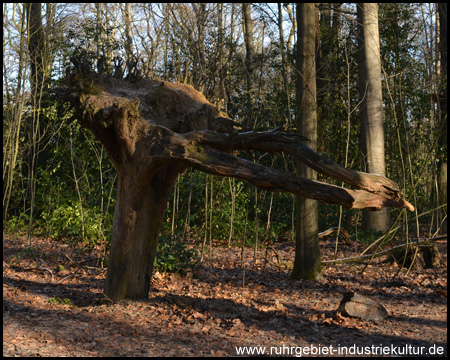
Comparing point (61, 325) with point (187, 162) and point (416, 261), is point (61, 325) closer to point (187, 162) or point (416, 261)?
point (187, 162)

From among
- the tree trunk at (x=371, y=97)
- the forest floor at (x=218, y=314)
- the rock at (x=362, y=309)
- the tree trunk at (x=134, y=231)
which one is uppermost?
the tree trunk at (x=371, y=97)

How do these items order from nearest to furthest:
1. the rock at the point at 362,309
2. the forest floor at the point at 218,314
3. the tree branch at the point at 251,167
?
the forest floor at the point at 218,314, the tree branch at the point at 251,167, the rock at the point at 362,309

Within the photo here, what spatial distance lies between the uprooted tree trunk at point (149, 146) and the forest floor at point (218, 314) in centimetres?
54

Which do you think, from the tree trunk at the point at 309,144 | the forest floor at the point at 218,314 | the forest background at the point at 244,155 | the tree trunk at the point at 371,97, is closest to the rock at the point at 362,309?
the forest floor at the point at 218,314

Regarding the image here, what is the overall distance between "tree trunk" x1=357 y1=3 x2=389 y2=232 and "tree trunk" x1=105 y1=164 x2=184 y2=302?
6551mm

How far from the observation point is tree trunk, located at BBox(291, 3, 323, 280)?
711 centimetres

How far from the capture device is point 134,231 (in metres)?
5.30

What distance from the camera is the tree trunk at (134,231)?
5.29m

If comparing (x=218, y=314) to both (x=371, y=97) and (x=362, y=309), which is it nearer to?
(x=362, y=309)

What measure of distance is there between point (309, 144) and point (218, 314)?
122 inches

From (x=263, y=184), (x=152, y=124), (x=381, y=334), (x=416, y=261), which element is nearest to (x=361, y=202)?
(x=263, y=184)

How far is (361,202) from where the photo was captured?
14.3 ft

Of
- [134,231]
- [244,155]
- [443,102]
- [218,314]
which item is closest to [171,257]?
[134,231]

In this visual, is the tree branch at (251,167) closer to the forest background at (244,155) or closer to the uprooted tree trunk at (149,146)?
the uprooted tree trunk at (149,146)
